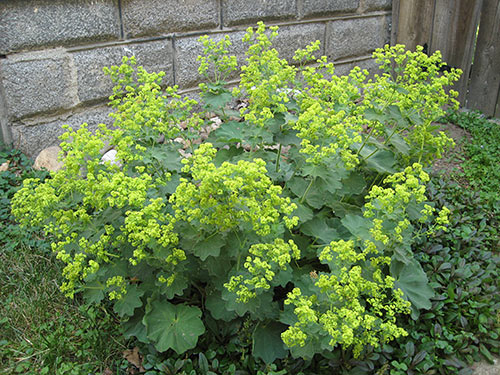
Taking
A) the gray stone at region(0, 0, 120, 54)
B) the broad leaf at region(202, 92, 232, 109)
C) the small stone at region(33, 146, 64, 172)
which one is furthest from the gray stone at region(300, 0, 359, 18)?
the small stone at region(33, 146, 64, 172)

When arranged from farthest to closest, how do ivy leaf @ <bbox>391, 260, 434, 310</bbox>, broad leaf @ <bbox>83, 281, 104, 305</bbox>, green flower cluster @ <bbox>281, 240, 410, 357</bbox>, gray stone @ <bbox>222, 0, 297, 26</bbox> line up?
gray stone @ <bbox>222, 0, 297, 26</bbox> < ivy leaf @ <bbox>391, 260, 434, 310</bbox> < broad leaf @ <bbox>83, 281, 104, 305</bbox> < green flower cluster @ <bbox>281, 240, 410, 357</bbox>

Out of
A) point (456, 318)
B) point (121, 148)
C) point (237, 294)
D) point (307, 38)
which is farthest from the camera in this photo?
point (307, 38)

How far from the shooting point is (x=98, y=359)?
8.71 ft

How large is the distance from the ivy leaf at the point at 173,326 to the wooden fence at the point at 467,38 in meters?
4.95

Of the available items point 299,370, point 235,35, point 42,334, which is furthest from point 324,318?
point 235,35

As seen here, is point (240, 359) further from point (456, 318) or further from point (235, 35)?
point (235, 35)

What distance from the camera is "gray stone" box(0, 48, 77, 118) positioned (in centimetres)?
380

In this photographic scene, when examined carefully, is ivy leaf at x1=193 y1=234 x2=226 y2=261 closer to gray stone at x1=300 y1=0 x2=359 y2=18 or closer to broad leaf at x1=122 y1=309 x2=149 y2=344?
broad leaf at x1=122 y1=309 x2=149 y2=344

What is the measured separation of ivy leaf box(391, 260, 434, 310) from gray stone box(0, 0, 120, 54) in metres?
3.04

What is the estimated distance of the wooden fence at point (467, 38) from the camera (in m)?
5.76

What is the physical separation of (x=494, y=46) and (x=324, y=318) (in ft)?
16.4

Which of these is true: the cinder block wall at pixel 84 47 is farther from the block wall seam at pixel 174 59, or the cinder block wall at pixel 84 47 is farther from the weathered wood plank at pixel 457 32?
the weathered wood plank at pixel 457 32

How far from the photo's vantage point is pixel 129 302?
8.09 ft

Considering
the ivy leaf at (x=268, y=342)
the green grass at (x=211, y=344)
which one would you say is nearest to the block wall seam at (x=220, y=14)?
the green grass at (x=211, y=344)
